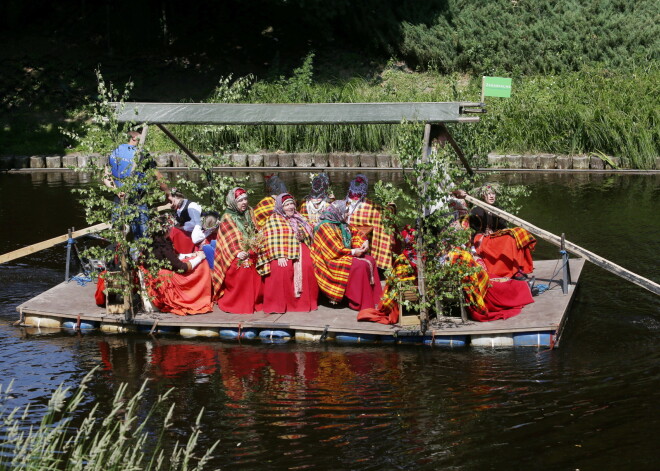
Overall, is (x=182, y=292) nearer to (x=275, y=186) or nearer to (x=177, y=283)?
(x=177, y=283)

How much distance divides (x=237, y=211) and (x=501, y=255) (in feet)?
10.2

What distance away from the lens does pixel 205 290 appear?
465 inches

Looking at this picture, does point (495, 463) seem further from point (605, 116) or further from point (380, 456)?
point (605, 116)

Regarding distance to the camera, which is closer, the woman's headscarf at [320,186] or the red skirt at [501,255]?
the red skirt at [501,255]

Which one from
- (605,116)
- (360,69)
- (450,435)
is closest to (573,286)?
(450,435)

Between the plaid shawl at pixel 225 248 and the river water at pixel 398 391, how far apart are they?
0.86 meters

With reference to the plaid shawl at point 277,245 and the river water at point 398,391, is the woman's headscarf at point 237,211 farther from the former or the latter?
the river water at point 398,391

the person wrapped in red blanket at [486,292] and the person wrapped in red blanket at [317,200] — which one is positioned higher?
the person wrapped in red blanket at [317,200]

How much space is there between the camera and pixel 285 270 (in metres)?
11.6

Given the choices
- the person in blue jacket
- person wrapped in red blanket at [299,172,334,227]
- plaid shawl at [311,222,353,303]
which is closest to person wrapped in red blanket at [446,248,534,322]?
plaid shawl at [311,222,353,303]

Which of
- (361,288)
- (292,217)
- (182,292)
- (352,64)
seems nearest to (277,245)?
(292,217)

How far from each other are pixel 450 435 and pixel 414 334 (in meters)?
2.10

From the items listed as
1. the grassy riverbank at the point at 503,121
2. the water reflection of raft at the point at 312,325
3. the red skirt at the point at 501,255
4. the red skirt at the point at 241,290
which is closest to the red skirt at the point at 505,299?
the water reflection of raft at the point at 312,325

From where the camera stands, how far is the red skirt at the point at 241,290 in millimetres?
11680
